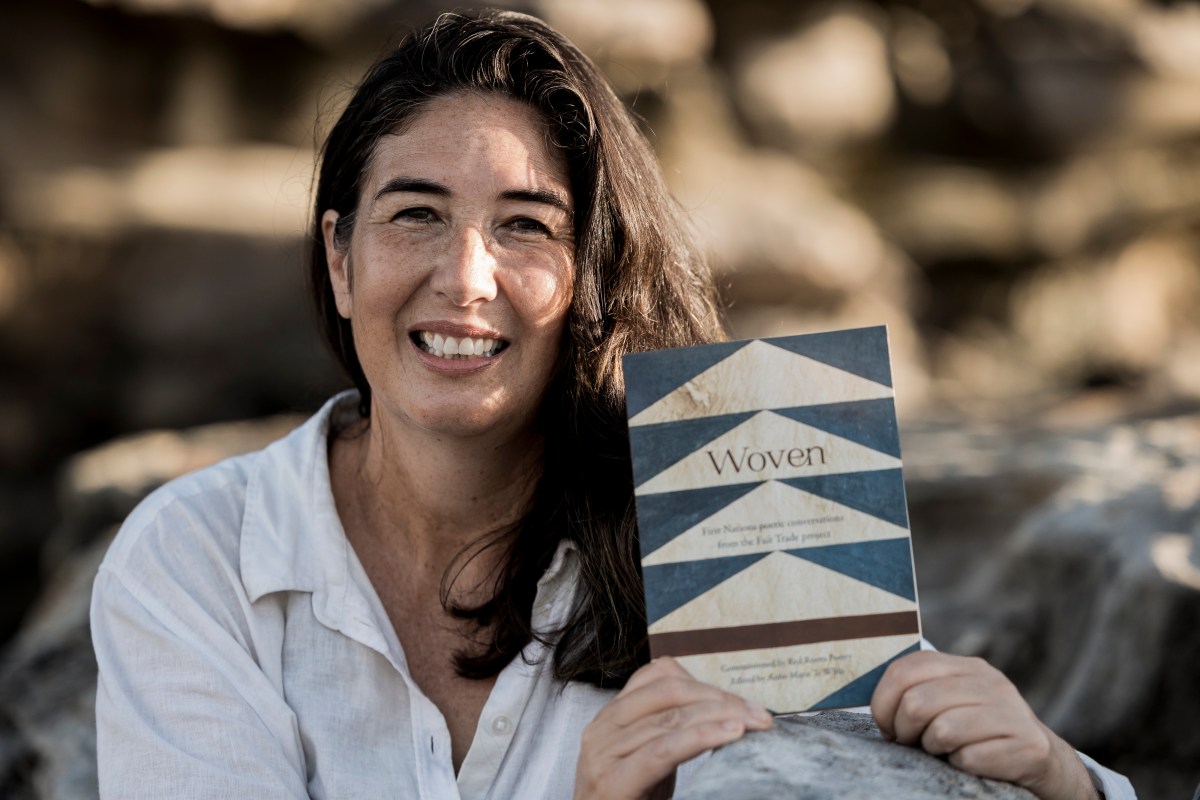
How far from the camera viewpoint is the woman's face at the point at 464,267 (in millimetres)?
1873

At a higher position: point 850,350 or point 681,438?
point 850,350

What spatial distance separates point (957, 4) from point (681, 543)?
7729mm

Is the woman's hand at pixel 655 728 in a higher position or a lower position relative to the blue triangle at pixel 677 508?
lower

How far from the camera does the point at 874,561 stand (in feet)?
4.99

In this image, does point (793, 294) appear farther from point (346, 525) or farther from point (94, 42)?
point (346, 525)

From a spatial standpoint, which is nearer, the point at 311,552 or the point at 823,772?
the point at 823,772

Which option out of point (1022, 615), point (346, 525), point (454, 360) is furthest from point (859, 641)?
point (1022, 615)

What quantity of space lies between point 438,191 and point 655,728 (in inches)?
33.6

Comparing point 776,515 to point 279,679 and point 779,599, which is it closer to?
point 779,599

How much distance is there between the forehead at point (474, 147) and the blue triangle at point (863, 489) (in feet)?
2.19

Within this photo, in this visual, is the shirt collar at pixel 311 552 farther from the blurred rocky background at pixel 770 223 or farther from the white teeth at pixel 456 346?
the blurred rocky background at pixel 770 223

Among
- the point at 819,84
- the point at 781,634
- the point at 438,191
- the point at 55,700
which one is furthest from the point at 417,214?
the point at 819,84

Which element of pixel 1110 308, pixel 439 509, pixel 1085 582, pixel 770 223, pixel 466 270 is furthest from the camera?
pixel 1110 308

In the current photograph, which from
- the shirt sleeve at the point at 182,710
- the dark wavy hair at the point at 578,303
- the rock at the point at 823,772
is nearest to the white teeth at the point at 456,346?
the dark wavy hair at the point at 578,303
